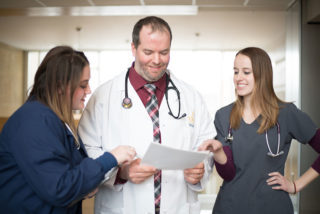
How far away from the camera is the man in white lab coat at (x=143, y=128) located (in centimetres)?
157

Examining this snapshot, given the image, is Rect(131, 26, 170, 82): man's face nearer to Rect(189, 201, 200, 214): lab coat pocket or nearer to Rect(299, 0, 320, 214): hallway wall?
Rect(189, 201, 200, 214): lab coat pocket

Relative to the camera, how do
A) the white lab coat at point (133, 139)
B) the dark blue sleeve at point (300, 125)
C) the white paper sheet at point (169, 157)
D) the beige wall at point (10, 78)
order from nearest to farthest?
the white paper sheet at point (169, 157) < the white lab coat at point (133, 139) < the dark blue sleeve at point (300, 125) < the beige wall at point (10, 78)

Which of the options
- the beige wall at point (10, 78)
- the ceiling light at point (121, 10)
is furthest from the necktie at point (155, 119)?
the beige wall at point (10, 78)

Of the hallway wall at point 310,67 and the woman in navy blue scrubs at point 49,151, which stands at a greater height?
the hallway wall at point 310,67

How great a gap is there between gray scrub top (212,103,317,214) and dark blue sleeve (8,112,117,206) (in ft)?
2.95

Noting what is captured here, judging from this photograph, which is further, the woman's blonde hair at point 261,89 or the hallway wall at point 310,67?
the hallway wall at point 310,67

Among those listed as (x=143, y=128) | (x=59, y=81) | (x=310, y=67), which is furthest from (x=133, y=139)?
(x=310, y=67)

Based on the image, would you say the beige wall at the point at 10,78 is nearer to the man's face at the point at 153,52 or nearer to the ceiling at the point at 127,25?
the ceiling at the point at 127,25

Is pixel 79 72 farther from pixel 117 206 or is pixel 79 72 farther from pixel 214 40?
pixel 214 40

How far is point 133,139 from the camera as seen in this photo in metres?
1.59

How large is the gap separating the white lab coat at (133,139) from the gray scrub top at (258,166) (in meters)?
0.19

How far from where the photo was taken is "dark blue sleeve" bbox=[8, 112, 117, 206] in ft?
3.59

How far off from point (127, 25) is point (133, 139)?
154 inches

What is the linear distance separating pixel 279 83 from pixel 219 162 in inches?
125
